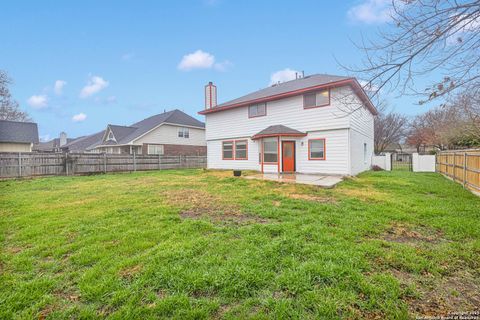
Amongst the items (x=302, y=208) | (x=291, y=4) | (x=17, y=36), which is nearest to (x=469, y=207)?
(x=302, y=208)

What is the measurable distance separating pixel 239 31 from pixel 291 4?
22.9ft

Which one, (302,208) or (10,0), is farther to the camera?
(10,0)

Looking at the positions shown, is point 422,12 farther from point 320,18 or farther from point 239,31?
point 239,31

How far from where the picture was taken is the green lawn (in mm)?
2031

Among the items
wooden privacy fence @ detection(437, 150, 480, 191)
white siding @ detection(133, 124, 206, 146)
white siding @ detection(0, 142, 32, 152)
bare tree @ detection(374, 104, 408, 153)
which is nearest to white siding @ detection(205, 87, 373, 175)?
wooden privacy fence @ detection(437, 150, 480, 191)

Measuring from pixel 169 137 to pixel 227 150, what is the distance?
424 inches

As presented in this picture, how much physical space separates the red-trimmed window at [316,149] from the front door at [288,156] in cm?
102

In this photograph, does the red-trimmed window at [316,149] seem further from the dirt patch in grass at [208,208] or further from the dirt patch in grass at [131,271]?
the dirt patch in grass at [131,271]

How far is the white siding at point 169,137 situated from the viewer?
74.7 feet

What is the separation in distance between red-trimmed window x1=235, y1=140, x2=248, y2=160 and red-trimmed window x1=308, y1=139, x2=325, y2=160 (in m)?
4.42

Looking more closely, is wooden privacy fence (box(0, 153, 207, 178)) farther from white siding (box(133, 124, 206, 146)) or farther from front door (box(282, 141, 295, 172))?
front door (box(282, 141, 295, 172))

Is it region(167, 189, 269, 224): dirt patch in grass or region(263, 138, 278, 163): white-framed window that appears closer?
region(167, 189, 269, 224): dirt patch in grass

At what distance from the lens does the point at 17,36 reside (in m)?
12.8

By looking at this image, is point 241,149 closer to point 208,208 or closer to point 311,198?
point 311,198
